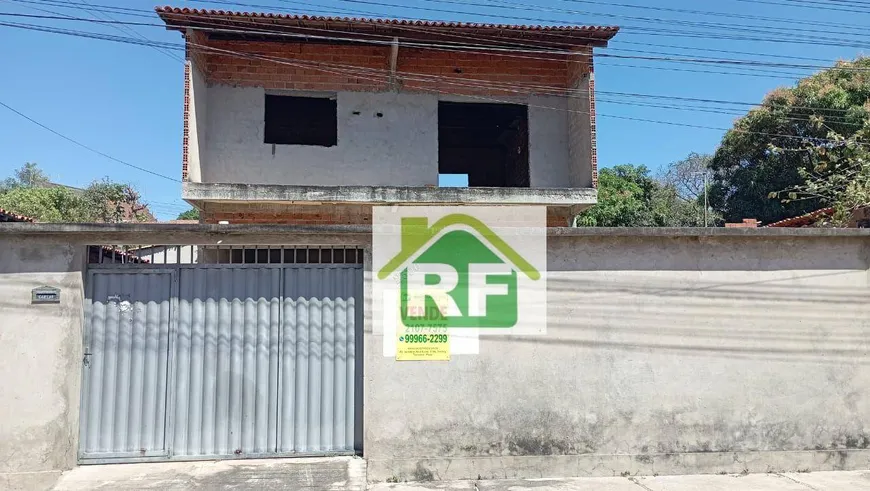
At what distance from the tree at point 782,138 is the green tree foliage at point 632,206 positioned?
7.76ft

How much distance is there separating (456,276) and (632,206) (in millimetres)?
17286

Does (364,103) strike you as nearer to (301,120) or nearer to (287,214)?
(301,120)

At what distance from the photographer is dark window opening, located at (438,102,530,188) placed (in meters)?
10.8

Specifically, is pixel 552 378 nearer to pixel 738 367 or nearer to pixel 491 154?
pixel 738 367

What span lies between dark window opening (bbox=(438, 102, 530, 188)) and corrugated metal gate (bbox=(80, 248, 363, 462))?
19.8 feet

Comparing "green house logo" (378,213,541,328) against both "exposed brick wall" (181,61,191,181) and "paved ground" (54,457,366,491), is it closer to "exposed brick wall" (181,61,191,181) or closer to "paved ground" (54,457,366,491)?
"paved ground" (54,457,366,491)

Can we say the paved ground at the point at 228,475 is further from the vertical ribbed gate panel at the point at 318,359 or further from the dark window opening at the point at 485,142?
the dark window opening at the point at 485,142

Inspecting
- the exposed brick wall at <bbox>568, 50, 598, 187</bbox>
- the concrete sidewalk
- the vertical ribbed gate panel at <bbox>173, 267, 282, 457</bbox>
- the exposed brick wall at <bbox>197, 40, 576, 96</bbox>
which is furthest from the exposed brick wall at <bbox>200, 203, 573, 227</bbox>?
the concrete sidewalk

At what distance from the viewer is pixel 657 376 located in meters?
5.54

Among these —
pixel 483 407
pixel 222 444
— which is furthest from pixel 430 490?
pixel 222 444

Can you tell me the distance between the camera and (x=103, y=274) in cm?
527

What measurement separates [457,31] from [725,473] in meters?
7.29

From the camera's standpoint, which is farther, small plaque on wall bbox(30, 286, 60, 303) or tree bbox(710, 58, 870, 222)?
tree bbox(710, 58, 870, 222)

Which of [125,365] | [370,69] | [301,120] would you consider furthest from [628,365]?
[301,120]
